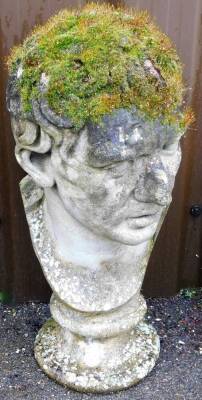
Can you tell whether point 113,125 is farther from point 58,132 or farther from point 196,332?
point 196,332

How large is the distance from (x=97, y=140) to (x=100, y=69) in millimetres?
220

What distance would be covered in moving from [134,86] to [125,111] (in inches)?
3.5

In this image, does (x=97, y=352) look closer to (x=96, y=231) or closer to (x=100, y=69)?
(x=96, y=231)

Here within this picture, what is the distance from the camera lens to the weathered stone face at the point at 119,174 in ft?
6.30

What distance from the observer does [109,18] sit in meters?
2.10

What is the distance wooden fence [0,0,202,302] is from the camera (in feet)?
8.50

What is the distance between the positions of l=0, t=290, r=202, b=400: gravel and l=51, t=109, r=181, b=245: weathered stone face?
2.76ft

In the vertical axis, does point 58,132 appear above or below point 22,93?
below

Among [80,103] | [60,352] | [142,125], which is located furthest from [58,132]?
[60,352]

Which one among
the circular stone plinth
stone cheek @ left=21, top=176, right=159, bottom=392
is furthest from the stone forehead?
the circular stone plinth

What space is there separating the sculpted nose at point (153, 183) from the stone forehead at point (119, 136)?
0.10m

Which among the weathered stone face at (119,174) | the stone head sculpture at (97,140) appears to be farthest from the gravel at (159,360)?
the weathered stone face at (119,174)

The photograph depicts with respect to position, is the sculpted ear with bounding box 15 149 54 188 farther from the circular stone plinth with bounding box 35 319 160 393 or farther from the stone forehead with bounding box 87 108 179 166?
the circular stone plinth with bounding box 35 319 160 393

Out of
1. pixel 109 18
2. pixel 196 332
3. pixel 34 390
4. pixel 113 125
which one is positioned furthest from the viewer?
pixel 196 332
